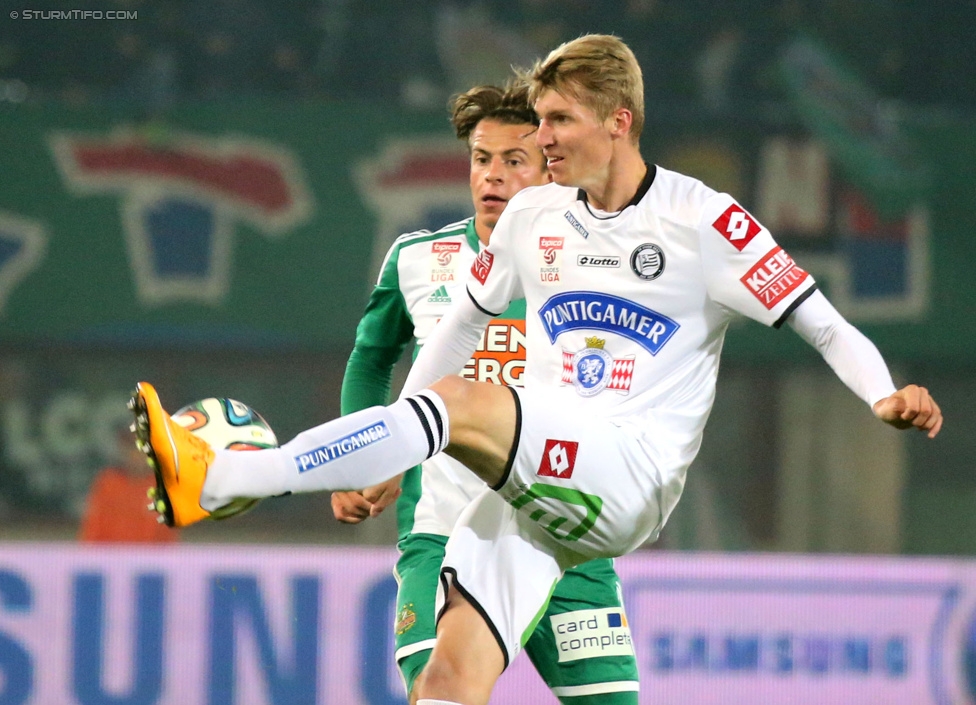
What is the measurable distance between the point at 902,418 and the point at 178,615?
364 centimetres

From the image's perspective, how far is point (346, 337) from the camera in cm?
855

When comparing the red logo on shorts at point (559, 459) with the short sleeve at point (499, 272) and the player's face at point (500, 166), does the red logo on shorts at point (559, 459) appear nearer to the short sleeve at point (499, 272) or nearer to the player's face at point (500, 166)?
the short sleeve at point (499, 272)

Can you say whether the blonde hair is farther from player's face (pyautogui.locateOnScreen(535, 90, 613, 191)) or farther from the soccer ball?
the soccer ball

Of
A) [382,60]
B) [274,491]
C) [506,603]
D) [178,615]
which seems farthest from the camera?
[382,60]

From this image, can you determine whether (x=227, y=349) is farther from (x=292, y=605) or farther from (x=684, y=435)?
(x=684, y=435)

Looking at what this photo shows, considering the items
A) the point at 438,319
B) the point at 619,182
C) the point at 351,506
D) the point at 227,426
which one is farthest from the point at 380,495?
the point at 619,182

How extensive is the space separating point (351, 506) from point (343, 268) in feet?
18.1

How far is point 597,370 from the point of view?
278 centimetres

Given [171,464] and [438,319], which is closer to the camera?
Result: [171,464]

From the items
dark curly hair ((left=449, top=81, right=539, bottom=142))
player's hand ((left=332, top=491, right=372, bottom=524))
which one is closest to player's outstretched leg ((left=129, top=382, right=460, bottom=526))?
player's hand ((left=332, top=491, right=372, bottom=524))

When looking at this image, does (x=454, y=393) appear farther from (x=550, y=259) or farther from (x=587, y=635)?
(x=587, y=635)

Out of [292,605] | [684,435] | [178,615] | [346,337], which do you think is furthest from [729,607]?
[346,337]

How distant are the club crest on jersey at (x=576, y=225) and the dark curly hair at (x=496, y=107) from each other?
50 centimetres

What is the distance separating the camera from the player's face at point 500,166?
3309mm
